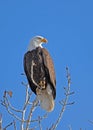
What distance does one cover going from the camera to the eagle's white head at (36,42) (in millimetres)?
6950

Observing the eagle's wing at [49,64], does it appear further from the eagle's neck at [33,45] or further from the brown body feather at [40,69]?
the eagle's neck at [33,45]

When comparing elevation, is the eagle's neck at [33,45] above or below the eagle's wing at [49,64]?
above

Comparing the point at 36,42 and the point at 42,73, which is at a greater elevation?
the point at 36,42

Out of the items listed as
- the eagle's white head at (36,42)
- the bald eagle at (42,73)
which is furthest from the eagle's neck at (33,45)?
the bald eagle at (42,73)

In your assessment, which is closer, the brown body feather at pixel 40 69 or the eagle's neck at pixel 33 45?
the brown body feather at pixel 40 69

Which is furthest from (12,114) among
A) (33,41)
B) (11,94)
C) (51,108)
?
(33,41)

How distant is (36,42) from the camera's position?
708 centimetres

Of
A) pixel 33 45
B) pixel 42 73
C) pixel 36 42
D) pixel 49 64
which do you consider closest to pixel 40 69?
pixel 42 73

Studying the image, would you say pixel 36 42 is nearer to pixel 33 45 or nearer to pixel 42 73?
pixel 33 45

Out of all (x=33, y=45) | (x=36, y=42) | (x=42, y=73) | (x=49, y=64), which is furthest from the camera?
(x=36, y=42)

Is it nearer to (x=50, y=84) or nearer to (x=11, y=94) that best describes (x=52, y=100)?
(x=50, y=84)

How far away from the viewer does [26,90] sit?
4516 mm

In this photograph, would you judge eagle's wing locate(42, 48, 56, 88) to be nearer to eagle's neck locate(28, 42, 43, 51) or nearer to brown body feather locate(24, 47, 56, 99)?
brown body feather locate(24, 47, 56, 99)

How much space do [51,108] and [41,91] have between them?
429 millimetres
